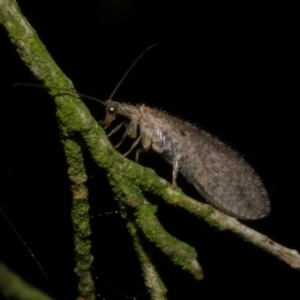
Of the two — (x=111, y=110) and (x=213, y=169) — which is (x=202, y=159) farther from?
(x=111, y=110)

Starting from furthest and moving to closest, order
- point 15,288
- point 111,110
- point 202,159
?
point 202,159, point 111,110, point 15,288

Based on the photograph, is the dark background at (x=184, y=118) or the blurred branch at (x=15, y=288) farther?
the dark background at (x=184, y=118)

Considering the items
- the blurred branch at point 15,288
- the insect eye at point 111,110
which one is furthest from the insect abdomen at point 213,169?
the blurred branch at point 15,288

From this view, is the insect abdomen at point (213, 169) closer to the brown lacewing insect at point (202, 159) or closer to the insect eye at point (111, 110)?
the brown lacewing insect at point (202, 159)

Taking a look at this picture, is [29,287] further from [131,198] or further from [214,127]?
[214,127]

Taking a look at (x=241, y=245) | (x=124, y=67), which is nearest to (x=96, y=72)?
(x=124, y=67)

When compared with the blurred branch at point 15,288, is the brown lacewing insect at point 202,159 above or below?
below

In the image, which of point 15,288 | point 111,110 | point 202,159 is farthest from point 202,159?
point 15,288

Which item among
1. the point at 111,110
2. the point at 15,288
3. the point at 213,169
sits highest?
the point at 15,288
